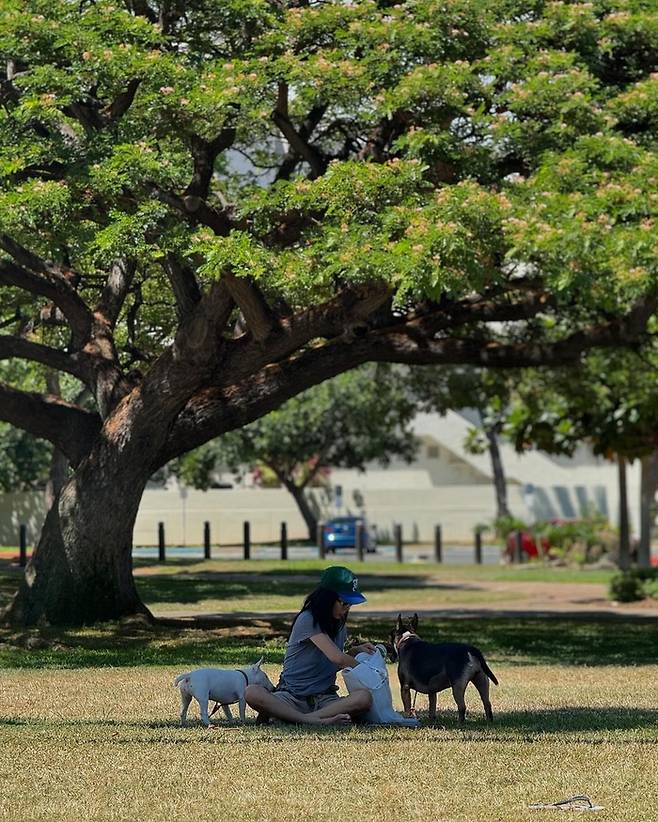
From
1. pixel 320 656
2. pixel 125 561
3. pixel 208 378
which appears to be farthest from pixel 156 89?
pixel 320 656

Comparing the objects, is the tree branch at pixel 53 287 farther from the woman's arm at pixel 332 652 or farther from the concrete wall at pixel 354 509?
the concrete wall at pixel 354 509

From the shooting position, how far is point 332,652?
35.2 ft

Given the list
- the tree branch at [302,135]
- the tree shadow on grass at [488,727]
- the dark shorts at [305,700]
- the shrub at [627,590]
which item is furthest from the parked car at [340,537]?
the dark shorts at [305,700]

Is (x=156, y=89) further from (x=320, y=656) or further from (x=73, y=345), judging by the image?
(x=320, y=656)

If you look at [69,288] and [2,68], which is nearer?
[2,68]

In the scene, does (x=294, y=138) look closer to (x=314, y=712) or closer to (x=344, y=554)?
(x=314, y=712)

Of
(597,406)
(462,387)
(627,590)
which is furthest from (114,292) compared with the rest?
(627,590)

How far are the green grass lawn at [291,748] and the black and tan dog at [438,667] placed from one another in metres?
0.29

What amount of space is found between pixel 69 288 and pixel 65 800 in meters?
12.1

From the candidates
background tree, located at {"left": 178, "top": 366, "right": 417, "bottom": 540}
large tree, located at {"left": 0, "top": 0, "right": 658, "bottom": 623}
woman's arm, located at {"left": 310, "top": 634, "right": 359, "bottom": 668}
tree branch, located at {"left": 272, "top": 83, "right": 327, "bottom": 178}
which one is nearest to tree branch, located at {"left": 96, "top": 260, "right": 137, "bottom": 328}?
large tree, located at {"left": 0, "top": 0, "right": 658, "bottom": 623}

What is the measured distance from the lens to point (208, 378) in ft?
62.3

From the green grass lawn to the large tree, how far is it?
9.44 feet

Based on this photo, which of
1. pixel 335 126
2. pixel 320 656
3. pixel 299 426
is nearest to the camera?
pixel 320 656

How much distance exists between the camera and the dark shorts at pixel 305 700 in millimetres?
11125
